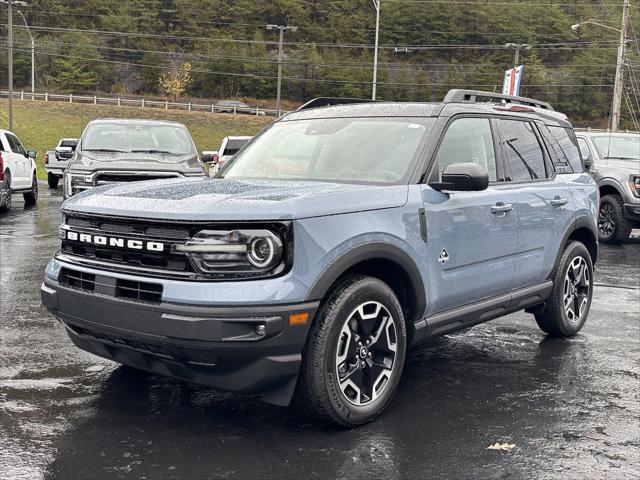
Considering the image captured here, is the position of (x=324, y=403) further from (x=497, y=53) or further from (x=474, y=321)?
(x=497, y=53)

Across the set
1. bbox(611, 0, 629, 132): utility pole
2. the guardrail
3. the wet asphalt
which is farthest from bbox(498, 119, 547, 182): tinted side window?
the guardrail

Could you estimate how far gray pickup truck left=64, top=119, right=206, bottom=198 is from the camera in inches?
423

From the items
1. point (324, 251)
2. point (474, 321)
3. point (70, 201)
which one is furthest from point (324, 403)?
point (70, 201)

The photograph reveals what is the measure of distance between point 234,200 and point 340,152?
1.34m

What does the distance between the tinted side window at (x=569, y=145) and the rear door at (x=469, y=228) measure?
1.21 metres

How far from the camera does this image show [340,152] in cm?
493

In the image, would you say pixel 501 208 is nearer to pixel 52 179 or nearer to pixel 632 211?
pixel 632 211

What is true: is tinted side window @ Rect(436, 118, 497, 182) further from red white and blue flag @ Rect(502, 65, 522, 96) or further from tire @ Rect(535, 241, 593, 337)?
red white and blue flag @ Rect(502, 65, 522, 96)

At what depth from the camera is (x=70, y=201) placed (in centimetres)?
430

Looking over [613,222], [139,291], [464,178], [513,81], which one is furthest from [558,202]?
[513,81]

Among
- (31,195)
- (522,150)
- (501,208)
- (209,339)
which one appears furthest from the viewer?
(31,195)

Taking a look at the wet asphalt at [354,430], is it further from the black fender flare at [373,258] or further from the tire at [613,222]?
the tire at [613,222]

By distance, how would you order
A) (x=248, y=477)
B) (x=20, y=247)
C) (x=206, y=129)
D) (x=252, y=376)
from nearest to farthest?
(x=248, y=477) < (x=252, y=376) < (x=20, y=247) < (x=206, y=129)

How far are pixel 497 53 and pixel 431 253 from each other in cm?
11781
